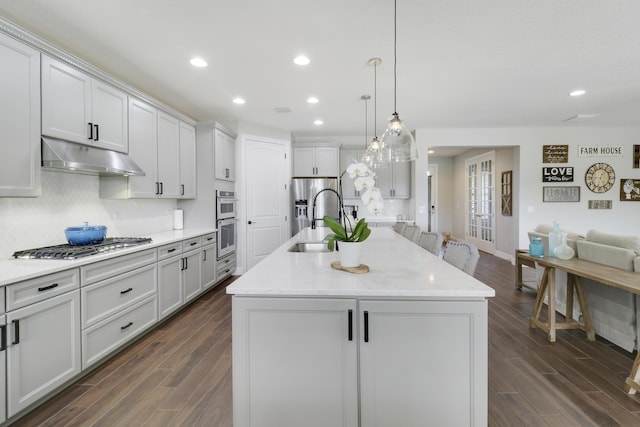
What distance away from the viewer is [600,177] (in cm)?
563

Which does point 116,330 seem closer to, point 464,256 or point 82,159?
point 82,159

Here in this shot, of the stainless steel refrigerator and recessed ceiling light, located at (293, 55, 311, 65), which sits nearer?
recessed ceiling light, located at (293, 55, 311, 65)

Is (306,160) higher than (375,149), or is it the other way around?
(306,160)

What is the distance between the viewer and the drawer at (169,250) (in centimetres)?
303

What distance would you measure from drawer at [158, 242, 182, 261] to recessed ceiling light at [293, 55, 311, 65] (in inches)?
88.1

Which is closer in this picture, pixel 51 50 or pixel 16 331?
pixel 16 331

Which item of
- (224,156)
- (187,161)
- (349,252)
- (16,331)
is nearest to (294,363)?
(349,252)

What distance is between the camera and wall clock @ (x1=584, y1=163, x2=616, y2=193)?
562 cm

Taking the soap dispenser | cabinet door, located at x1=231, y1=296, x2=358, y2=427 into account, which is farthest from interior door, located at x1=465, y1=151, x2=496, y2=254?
cabinet door, located at x1=231, y1=296, x2=358, y2=427

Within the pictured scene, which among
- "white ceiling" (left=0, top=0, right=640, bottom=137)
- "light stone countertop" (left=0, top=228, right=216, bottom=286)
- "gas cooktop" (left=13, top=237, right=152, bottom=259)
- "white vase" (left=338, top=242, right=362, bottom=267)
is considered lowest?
"light stone countertop" (left=0, top=228, right=216, bottom=286)

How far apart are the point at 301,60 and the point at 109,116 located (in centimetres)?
183

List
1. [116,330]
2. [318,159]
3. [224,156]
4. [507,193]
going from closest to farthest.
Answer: [116,330], [224,156], [318,159], [507,193]

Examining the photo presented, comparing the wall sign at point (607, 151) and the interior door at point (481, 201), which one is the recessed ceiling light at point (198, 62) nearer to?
the interior door at point (481, 201)

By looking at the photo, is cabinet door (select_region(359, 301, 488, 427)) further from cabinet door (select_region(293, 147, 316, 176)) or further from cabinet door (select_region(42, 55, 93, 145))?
cabinet door (select_region(293, 147, 316, 176))
